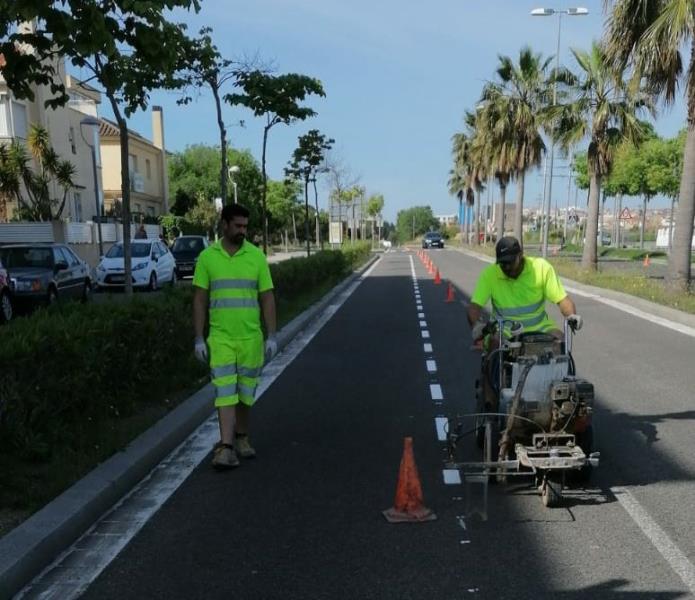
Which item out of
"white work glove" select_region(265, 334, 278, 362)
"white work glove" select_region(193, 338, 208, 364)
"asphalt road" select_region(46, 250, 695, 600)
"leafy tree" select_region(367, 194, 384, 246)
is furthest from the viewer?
"leafy tree" select_region(367, 194, 384, 246)

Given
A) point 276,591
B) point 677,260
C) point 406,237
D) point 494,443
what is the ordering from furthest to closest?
point 406,237, point 677,260, point 494,443, point 276,591

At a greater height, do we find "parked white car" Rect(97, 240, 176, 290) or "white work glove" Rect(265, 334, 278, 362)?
"white work glove" Rect(265, 334, 278, 362)

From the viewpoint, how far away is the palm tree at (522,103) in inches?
1517

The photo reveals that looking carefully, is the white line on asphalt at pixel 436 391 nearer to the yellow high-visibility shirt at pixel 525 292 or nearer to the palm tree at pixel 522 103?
the yellow high-visibility shirt at pixel 525 292

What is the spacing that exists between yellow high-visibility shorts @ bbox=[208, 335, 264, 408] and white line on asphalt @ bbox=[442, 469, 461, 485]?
1.65m

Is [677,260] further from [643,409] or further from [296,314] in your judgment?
[643,409]

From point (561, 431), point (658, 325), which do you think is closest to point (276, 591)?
point (561, 431)

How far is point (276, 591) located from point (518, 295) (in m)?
2.90

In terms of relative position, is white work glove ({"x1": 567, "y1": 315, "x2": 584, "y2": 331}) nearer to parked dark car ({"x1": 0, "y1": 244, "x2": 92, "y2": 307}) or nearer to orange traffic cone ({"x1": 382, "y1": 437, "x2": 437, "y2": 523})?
orange traffic cone ({"x1": 382, "y1": 437, "x2": 437, "y2": 523})

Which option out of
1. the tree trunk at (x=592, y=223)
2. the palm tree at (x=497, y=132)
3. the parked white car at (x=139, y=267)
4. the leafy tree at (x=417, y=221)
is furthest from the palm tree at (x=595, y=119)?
the leafy tree at (x=417, y=221)

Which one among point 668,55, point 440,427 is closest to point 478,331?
point 440,427

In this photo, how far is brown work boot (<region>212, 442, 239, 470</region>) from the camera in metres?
5.63

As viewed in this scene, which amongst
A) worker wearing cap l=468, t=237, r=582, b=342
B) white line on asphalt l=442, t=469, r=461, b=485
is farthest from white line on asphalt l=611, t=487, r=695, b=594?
worker wearing cap l=468, t=237, r=582, b=342

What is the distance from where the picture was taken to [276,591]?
371 centimetres
